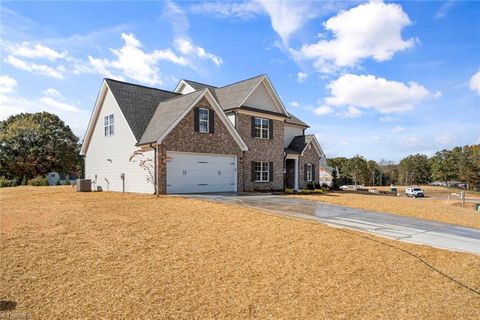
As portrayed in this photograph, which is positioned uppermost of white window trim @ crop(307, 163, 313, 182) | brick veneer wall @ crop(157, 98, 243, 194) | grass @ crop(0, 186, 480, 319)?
brick veneer wall @ crop(157, 98, 243, 194)

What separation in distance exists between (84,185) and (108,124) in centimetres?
431

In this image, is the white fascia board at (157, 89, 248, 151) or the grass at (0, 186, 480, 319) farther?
the white fascia board at (157, 89, 248, 151)

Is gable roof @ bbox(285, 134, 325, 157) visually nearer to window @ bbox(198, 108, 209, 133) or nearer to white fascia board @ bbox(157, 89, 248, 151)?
white fascia board @ bbox(157, 89, 248, 151)

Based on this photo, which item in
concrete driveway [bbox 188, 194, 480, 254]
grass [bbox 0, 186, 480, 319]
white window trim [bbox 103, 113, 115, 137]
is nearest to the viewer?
grass [bbox 0, 186, 480, 319]

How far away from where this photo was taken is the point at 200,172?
1917cm

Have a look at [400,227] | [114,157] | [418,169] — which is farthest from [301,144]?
[418,169]

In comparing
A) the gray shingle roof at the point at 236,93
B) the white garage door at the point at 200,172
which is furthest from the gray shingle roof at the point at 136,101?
the gray shingle roof at the point at 236,93

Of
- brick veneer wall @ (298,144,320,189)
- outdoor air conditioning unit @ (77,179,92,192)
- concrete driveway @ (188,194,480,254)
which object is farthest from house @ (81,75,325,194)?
concrete driveway @ (188,194,480,254)

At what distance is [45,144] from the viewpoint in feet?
141

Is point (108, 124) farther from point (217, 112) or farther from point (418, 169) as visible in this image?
point (418, 169)

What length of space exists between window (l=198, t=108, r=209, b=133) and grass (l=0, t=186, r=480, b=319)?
10003 millimetres

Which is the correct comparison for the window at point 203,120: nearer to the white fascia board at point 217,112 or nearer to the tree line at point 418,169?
the white fascia board at point 217,112

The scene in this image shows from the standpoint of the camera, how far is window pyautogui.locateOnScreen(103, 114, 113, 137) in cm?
2111

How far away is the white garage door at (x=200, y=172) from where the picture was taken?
1791 cm
